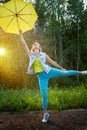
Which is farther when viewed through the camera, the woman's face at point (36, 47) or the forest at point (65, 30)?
the forest at point (65, 30)

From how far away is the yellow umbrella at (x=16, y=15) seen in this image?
712 cm

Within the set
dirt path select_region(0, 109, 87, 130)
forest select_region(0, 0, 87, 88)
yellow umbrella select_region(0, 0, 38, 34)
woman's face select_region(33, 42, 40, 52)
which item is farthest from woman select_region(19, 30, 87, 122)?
forest select_region(0, 0, 87, 88)

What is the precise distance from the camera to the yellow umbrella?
23.4ft

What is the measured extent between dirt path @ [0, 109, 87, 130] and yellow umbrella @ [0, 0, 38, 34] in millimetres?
2234

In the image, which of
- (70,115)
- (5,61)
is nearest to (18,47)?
(5,61)

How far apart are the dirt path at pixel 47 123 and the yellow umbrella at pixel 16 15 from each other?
223 centimetres

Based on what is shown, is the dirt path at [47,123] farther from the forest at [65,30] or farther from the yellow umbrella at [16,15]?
the forest at [65,30]

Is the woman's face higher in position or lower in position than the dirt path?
higher

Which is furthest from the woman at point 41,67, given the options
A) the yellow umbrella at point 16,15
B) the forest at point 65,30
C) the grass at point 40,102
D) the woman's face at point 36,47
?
the forest at point 65,30

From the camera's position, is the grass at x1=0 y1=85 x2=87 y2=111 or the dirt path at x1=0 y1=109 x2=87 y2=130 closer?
the dirt path at x1=0 y1=109 x2=87 y2=130

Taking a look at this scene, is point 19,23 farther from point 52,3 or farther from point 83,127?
point 52,3

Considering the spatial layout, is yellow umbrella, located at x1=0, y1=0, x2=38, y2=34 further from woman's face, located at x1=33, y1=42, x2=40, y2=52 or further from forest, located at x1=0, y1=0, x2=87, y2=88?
forest, located at x1=0, y1=0, x2=87, y2=88

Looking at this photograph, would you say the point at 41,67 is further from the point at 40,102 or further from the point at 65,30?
the point at 65,30

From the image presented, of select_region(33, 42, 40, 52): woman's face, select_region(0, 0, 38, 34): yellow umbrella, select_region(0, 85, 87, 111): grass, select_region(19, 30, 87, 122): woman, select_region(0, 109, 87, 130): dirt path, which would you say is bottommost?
select_region(0, 109, 87, 130): dirt path
